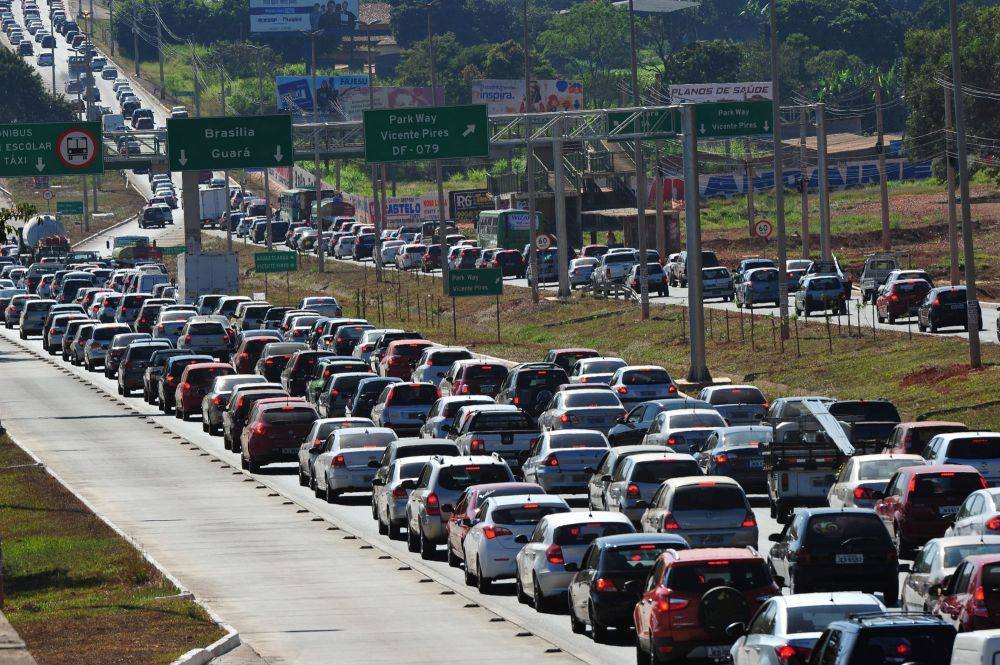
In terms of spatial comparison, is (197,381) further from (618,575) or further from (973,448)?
(618,575)

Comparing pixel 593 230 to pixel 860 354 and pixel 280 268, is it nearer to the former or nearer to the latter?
pixel 280 268

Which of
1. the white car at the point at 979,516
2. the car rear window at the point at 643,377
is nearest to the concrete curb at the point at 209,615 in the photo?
the white car at the point at 979,516

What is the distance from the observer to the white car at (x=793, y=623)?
17469mm

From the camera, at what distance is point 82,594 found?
27.0m

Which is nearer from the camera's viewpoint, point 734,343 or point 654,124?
point 654,124

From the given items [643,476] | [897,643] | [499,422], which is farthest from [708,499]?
[499,422]

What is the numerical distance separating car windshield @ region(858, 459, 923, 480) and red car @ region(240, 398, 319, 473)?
15.4m

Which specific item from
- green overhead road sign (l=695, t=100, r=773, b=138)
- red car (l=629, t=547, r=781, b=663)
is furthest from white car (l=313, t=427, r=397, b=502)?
green overhead road sign (l=695, t=100, r=773, b=138)

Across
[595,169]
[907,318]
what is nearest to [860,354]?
[907,318]

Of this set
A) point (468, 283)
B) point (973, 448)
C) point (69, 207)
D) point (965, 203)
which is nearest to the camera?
point (973, 448)

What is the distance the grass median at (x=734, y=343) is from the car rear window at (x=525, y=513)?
18.2 m

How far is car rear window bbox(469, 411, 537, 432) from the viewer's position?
38938 millimetres

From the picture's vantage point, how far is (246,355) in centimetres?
6209

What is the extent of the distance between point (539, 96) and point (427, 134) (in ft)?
333
